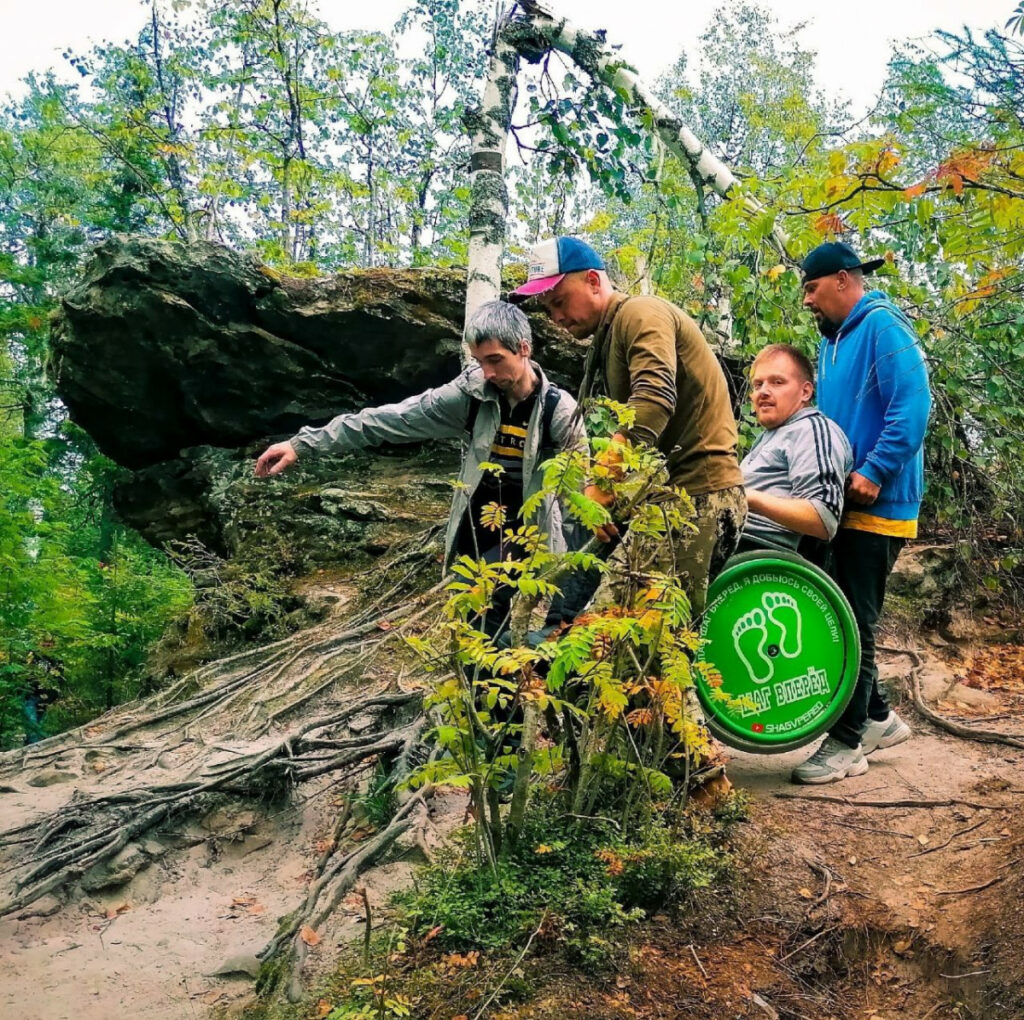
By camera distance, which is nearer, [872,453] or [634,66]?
[872,453]

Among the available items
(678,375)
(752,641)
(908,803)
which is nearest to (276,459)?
(678,375)

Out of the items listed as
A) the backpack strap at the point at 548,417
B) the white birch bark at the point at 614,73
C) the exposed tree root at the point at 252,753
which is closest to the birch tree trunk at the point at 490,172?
the white birch bark at the point at 614,73

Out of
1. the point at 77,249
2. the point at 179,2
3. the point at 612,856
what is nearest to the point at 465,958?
the point at 612,856

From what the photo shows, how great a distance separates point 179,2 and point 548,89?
13969mm

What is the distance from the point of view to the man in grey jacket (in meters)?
3.34

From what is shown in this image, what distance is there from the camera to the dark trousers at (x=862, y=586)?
3.50 m

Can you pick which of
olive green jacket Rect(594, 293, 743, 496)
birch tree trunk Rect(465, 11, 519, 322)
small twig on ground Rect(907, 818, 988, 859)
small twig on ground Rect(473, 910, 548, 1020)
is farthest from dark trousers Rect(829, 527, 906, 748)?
birch tree trunk Rect(465, 11, 519, 322)

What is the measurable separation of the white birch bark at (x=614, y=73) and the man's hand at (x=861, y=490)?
3943 mm

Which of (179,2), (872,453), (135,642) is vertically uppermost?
(179,2)

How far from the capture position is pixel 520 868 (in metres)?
2.44

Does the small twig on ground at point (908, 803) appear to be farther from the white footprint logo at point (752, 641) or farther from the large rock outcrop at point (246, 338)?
the large rock outcrop at point (246, 338)

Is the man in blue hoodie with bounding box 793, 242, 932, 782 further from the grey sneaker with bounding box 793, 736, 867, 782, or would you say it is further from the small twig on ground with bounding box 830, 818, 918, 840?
the small twig on ground with bounding box 830, 818, 918, 840

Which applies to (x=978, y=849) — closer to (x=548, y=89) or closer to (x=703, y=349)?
(x=703, y=349)

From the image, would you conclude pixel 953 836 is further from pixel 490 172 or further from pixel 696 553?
pixel 490 172
